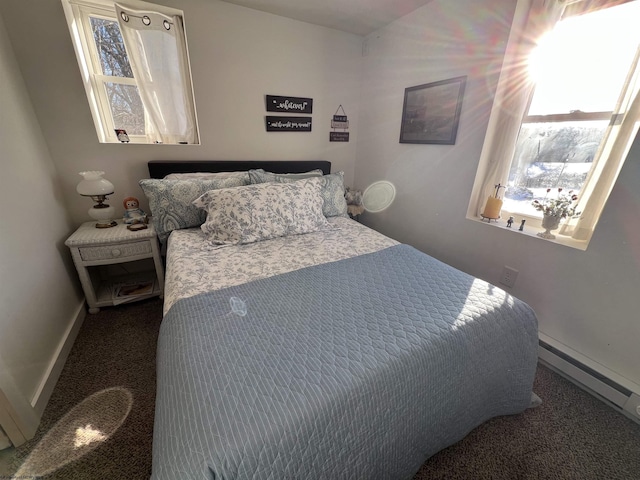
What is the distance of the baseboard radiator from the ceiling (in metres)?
2.49

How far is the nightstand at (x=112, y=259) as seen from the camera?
1.71 meters

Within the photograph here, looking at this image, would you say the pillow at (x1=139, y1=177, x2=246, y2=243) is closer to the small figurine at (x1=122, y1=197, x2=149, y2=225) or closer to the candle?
the small figurine at (x1=122, y1=197, x2=149, y2=225)

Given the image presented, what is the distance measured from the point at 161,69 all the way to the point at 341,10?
142cm

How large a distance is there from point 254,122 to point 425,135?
1452mm

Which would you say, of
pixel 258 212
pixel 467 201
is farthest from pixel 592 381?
pixel 258 212

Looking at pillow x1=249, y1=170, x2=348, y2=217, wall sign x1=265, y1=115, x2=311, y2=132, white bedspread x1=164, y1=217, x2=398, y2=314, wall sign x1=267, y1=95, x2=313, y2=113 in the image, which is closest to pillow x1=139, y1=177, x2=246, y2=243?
white bedspread x1=164, y1=217, x2=398, y2=314

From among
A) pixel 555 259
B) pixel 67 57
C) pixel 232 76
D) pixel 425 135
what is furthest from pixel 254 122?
pixel 555 259

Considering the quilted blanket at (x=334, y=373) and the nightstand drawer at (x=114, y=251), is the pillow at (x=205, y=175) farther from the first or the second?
the quilted blanket at (x=334, y=373)

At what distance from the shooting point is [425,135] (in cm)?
210

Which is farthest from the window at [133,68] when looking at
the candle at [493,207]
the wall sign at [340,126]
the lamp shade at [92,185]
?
the candle at [493,207]

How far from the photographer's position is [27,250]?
1.36m

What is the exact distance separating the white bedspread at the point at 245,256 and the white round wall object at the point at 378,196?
808 millimetres

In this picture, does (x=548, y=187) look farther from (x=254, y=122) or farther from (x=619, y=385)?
(x=254, y=122)

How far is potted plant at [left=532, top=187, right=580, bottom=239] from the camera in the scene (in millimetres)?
1453
